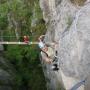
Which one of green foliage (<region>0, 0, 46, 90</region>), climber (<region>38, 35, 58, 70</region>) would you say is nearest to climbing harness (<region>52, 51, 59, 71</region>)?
climber (<region>38, 35, 58, 70</region>)

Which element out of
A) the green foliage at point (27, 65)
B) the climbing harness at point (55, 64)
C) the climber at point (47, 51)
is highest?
the climber at point (47, 51)

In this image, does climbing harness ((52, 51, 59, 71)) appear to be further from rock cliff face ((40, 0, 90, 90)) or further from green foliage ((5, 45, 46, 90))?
green foliage ((5, 45, 46, 90))

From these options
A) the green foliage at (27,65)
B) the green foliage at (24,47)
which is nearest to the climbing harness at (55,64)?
the green foliage at (24,47)

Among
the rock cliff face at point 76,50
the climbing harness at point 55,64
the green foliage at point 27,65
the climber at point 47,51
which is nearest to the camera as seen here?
the rock cliff face at point 76,50

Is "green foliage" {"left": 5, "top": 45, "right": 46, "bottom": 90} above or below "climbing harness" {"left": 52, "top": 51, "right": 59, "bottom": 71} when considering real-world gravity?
below

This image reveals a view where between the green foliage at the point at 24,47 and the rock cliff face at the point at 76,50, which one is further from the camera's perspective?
the green foliage at the point at 24,47

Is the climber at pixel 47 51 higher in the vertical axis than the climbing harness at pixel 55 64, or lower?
higher

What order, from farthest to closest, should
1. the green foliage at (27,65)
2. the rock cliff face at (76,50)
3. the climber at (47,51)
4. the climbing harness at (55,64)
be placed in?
the green foliage at (27,65) < the climber at (47,51) < the climbing harness at (55,64) < the rock cliff face at (76,50)

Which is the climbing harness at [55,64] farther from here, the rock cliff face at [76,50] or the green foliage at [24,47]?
the green foliage at [24,47]

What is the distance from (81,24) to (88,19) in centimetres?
30

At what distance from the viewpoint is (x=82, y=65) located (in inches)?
488

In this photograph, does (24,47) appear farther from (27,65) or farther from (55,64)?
(55,64)

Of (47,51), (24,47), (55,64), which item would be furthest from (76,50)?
(24,47)

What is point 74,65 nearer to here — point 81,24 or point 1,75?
point 81,24
